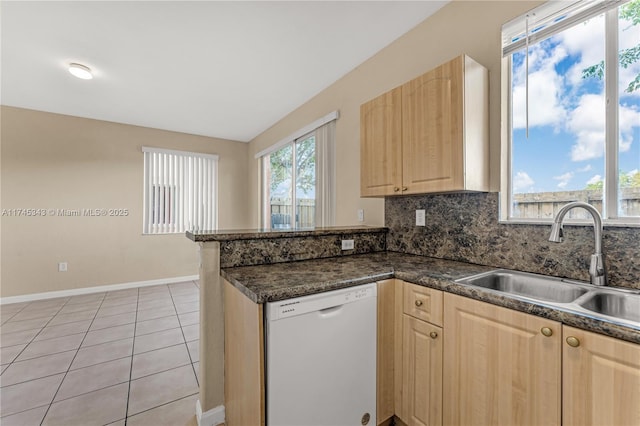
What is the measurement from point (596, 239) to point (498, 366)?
71cm

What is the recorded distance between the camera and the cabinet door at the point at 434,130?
1529 millimetres

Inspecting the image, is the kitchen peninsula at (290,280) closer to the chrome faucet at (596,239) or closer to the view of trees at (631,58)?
the chrome faucet at (596,239)

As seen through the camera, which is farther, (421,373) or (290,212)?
(290,212)

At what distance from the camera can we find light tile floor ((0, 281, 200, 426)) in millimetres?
1690

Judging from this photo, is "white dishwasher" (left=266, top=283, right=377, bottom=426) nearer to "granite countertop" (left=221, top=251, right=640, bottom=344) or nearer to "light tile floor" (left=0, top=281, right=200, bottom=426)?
"granite countertop" (left=221, top=251, right=640, bottom=344)

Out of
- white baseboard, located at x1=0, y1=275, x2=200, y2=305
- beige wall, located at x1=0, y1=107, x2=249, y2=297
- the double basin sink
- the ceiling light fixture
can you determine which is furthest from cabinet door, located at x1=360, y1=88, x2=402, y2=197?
white baseboard, located at x1=0, y1=275, x2=200, y2=305

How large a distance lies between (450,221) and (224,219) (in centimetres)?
449

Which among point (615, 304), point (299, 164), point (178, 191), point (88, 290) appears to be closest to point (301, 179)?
point (299, 164)

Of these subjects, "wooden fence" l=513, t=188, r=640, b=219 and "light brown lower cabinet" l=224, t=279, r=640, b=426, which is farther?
"wooden fence" l=513, t=188, r=640, b=219

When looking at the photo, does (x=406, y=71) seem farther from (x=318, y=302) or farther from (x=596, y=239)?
(x=318, y=302)

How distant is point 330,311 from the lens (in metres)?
1.26

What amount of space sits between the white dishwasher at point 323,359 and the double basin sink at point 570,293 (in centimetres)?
56

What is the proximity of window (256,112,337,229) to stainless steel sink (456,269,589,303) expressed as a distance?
1.83m

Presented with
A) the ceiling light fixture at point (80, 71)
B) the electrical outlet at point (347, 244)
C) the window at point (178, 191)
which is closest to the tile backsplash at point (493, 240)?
the electrical outlet at point (347, 244)
